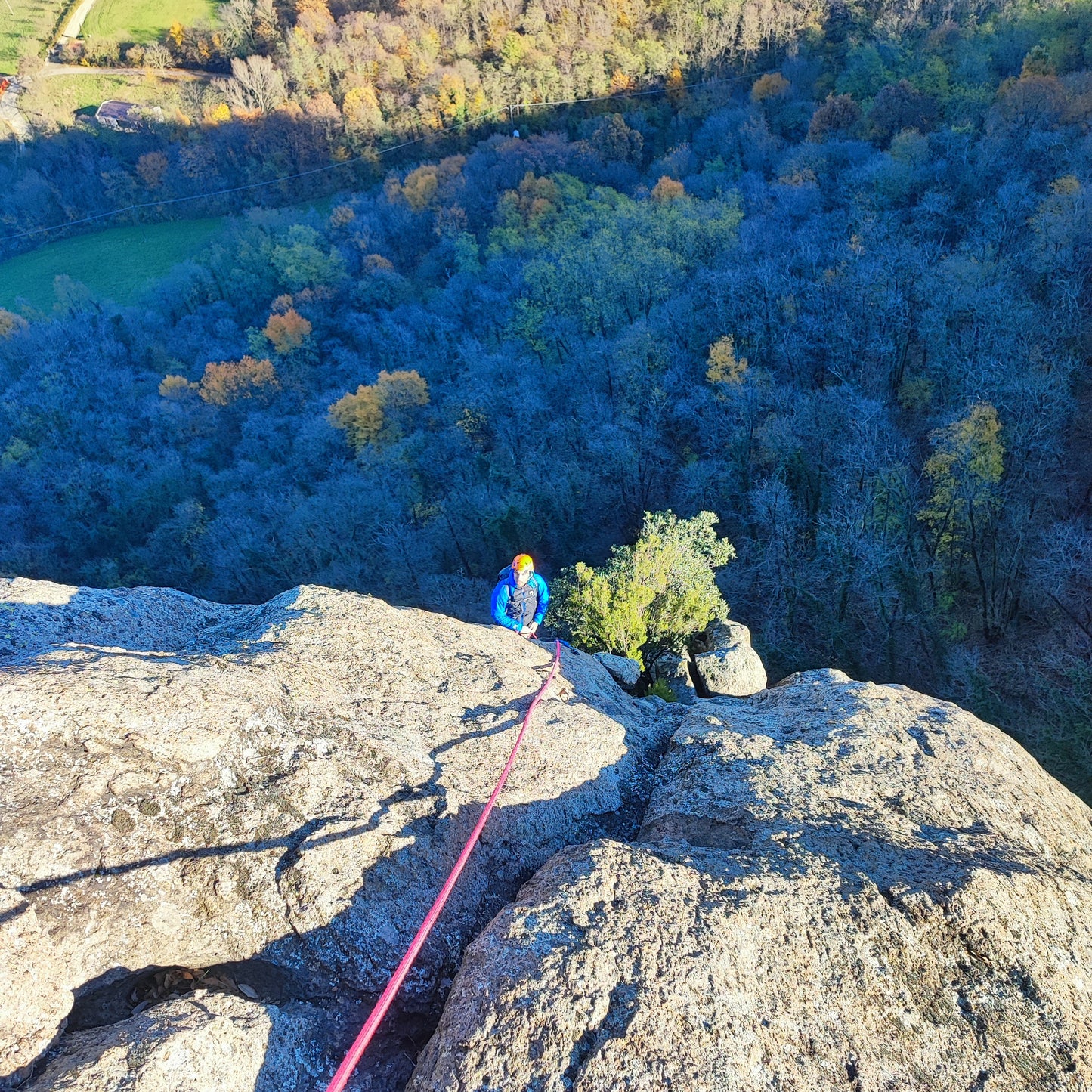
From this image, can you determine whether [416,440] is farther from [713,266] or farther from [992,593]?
[992,593]

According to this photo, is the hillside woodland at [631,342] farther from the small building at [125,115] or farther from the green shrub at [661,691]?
the green shrub at [661,691]

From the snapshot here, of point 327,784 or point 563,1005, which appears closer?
point 563,1005

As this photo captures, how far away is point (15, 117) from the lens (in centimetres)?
8912

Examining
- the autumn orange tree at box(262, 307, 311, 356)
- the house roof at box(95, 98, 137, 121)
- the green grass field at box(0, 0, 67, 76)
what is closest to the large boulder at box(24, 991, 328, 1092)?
the autumn orange tree at box(262, 307, 311, 356)

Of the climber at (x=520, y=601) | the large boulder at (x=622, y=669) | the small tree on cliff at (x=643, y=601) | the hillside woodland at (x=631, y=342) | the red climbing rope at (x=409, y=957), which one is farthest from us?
the hillside woodland at (x=631, y=342)

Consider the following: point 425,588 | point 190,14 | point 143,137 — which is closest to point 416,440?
point 425,588

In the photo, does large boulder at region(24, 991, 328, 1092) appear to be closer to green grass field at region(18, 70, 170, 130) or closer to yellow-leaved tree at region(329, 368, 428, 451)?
yellow-leaved tree at region(329, 368, 428, 451)

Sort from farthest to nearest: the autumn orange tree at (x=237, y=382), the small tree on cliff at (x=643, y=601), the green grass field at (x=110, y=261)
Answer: the green grass field at (x=110, y=261) → the autumn orange tree at (x=237, y=382) → the small tree on cliff at (x=643, y=601)

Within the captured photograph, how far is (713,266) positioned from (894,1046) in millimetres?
46958

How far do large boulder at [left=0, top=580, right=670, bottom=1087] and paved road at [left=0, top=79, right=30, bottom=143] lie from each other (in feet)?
368

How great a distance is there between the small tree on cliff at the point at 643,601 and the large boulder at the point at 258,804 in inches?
243

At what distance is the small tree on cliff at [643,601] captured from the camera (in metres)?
14.5

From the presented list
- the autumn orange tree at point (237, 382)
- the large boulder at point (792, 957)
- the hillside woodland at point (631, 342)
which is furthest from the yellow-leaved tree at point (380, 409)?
the large boulder at point (792, 957)

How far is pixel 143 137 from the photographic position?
87438 millimetres
